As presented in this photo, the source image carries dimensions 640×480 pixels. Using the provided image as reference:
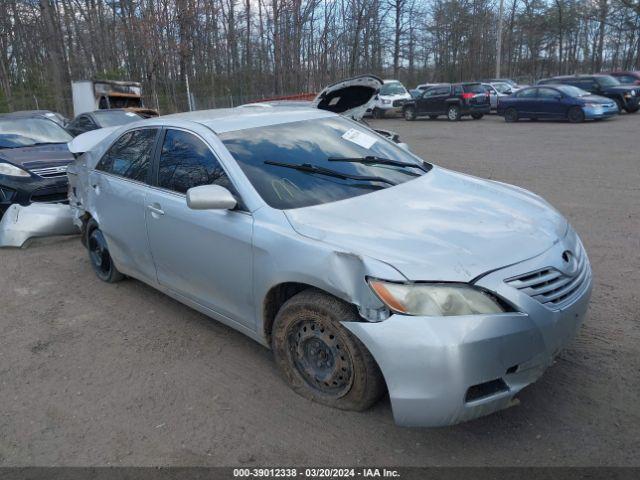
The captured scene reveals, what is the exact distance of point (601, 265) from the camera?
16.1 ft

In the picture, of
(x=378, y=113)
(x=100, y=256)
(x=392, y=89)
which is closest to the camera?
(x=100, y=256)

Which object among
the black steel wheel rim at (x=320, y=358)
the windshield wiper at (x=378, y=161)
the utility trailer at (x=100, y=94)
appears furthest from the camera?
the utility trailer at (x=100, y=94)

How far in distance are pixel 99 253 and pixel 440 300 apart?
12.8 ft

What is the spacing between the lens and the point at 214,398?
3254 millimetres

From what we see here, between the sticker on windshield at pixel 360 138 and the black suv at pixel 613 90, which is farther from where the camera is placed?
the black suv at pixel 613 90

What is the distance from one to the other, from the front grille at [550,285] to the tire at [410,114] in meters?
23.6

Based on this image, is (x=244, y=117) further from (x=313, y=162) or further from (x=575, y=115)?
(x=575, y=115)

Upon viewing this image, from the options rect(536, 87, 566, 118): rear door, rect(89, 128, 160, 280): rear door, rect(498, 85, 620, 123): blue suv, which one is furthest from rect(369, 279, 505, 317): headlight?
rect(536, 87, 566, 118): rear door

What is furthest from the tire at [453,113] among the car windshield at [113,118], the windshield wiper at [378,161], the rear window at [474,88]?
the windshield wiper at [378,161]

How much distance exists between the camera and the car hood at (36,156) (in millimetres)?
7461

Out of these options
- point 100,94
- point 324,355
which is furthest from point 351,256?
point 100,94

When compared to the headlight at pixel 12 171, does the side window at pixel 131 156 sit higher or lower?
higher

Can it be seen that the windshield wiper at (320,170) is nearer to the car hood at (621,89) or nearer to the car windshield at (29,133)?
the car windshield at (29,133)

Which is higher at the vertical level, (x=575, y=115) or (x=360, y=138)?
(x=360, y=138)
